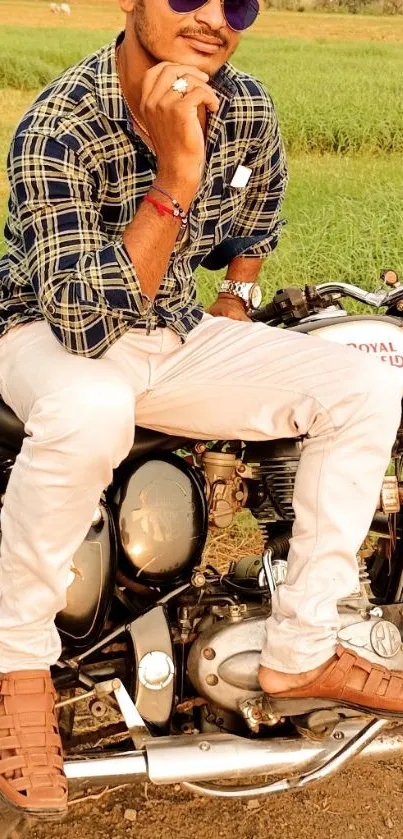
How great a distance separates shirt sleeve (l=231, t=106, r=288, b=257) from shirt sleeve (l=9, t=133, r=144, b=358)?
713 mm

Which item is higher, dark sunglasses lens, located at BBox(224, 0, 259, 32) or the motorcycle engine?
dark sunglasses lens, located at BBox(224, 0, 259, 32)

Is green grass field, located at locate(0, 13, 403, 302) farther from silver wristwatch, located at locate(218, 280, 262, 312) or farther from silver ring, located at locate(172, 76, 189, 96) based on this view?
silver ring, located at locate(172, 76, 189, 96)

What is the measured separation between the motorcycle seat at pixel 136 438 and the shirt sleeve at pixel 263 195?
0.79 m

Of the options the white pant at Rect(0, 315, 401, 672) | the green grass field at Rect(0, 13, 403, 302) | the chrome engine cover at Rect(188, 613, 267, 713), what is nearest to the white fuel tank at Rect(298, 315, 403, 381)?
the white pant at Rect(0, 315, 401, 672)

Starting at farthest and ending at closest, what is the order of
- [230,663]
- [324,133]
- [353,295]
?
[324,133] → [353,295] → [230,663]

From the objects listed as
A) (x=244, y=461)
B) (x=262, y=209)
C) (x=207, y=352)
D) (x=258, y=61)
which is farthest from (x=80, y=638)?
(x=258, y=61)

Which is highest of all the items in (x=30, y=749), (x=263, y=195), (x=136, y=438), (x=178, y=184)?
(x=178, y=184)

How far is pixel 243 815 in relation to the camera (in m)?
Answer: 2.97

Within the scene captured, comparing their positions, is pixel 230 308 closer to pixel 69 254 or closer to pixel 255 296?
pixel 255 296

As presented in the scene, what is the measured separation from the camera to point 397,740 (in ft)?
8.40

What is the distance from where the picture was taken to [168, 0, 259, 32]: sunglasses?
2.27 meters

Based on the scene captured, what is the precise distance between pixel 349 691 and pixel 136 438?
790 mm

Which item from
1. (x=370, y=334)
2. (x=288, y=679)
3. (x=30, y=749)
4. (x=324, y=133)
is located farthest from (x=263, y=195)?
(x=324, y=133)

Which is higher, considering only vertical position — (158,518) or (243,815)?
(158,518)
